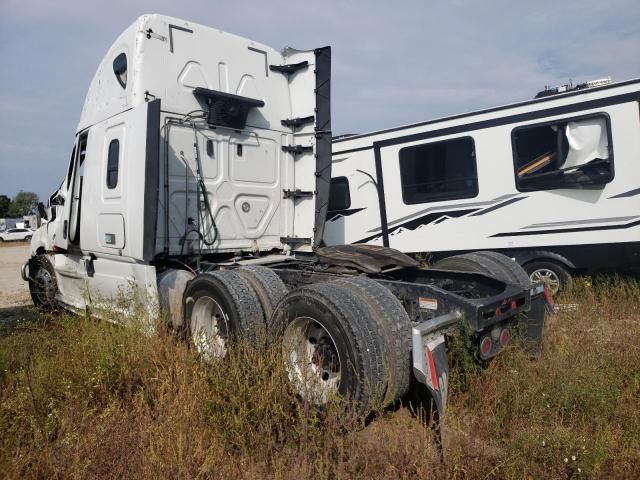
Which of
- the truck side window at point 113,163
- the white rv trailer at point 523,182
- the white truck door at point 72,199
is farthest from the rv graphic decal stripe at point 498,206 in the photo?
the white truck door at point 72,199

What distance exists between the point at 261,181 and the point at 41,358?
3033mm

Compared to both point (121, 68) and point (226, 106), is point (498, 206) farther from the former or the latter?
point (121, 68)

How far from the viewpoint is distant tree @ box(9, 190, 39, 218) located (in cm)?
6703

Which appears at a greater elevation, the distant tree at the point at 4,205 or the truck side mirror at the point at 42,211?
the distant tree at the point at 4,205

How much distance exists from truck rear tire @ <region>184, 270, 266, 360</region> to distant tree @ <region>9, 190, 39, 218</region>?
223 feet

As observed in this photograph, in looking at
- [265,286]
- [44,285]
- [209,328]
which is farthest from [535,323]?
[44,285]

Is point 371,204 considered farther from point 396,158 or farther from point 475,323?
point 475,323

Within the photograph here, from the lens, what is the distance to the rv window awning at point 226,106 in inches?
211

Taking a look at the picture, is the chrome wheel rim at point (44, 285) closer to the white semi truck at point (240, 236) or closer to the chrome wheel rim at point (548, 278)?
the white semi truck at point (240, 236)

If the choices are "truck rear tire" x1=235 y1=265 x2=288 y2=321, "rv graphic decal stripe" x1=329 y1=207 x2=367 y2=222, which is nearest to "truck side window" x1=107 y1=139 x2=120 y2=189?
"truck rear tire" x1=235 y1=265 x2=288 y2=321

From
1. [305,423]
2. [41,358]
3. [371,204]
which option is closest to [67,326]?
[41,358]

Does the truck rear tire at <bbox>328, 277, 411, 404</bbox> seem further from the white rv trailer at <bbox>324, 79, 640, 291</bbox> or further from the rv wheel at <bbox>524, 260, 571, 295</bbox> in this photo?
the white rv trailer at <bbox>324, 79, 640, 291</bbox>

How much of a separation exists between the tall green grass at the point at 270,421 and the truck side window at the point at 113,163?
6.25ft

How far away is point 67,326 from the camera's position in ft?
15.0
